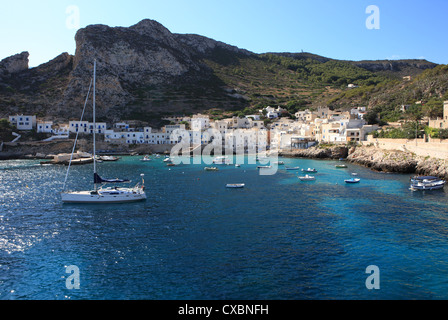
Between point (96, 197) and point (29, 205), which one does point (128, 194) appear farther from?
point (29, 205)

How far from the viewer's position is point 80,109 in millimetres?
116750

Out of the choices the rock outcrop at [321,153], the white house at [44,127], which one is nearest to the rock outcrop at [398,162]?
the rock outcrop at [321,153]

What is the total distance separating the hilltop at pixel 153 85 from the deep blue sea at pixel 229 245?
78.9 m

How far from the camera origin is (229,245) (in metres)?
21.9

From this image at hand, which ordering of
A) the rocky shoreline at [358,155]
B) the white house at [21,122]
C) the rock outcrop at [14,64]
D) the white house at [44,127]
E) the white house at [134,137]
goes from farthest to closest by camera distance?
the rock outcrop at [14,64] < the white house at [134,137] < the white house at [44,127] < the white house at [21,122] < the rocky shoreline at [358,155]

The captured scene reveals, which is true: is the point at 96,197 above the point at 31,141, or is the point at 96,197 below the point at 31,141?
below

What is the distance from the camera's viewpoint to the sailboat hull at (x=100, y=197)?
3478 centimetres

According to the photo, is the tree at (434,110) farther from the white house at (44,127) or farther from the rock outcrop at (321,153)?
the white house at (44,127)

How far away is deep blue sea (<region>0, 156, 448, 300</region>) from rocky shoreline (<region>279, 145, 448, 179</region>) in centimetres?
1091

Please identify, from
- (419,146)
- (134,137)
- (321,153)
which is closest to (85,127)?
(134,137)

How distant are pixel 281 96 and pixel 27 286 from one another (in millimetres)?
153484

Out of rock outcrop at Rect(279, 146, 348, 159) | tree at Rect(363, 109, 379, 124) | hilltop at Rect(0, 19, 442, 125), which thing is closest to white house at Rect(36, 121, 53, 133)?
hilltop at Rect(0, 19, 442, 125)

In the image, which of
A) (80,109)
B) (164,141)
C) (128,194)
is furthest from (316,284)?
(80,109)

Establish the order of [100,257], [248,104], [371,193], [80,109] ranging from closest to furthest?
[100,257], [371,193], [80,109], [248,104]
